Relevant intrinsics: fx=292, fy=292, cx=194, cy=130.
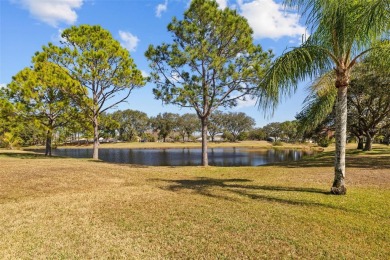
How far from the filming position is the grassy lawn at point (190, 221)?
637 cm

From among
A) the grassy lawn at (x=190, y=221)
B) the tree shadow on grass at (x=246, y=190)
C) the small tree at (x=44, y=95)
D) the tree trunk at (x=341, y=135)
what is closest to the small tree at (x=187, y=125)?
the small tree at (x=44, y=95)

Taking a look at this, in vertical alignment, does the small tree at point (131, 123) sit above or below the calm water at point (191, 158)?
above

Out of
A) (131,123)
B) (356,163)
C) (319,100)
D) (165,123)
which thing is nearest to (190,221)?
(319,100)

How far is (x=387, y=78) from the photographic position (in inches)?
962

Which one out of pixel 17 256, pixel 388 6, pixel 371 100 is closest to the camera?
pixel 17 256

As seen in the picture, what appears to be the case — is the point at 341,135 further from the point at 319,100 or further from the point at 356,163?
the point at 356,163

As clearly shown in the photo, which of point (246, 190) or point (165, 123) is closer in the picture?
point (246, 190)

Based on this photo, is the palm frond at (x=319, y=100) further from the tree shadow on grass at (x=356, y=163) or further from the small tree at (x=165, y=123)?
the small tree at (x=165, y=123)

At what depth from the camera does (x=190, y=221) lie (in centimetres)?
826

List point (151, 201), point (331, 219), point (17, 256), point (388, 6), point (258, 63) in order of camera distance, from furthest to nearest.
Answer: point (258, 63) < point (151, 201) < point (388, 6) < point (331, 219) < point (17, 256)

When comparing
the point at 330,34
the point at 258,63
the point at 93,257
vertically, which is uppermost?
the point at 258,63

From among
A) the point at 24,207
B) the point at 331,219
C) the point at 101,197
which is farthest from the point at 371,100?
the point at 24,207

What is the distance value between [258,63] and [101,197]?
56.1 feet

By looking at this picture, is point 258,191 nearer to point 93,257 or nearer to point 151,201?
point 151,201
